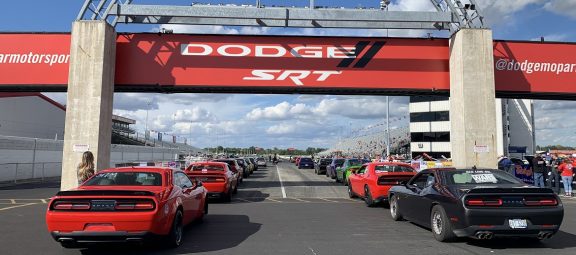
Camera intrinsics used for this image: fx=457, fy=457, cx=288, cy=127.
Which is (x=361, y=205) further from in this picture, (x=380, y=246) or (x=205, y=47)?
(x=205, y=47)

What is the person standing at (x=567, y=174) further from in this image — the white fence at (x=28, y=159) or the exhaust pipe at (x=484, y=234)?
the white fence at (x=28, y=159)

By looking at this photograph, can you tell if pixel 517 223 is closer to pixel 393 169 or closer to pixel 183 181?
pixel 183 181

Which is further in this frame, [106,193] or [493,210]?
[493,210]

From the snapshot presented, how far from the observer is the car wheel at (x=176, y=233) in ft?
24.2

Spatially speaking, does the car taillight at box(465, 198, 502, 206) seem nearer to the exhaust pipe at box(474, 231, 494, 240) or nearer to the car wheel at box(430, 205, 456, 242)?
the exhaust pipe at box(474, 231, 494, 240)

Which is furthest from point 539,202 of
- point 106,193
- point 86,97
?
point 86,97

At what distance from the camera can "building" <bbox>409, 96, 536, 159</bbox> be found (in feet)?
187

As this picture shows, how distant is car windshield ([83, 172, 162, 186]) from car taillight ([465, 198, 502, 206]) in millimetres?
5166

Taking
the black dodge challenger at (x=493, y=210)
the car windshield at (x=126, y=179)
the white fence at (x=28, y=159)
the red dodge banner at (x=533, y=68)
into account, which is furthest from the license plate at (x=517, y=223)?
the white fence at (x=28, y=159)

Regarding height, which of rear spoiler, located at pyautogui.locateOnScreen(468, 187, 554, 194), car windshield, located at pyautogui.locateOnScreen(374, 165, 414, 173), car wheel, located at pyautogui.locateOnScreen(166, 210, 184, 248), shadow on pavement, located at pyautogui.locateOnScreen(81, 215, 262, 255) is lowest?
shadow on pavement, located at pyautogui.locateOnScreen(81, 215, 262, 255)

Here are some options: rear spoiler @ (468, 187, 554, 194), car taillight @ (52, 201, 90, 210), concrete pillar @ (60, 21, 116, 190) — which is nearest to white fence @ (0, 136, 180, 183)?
concrete pillar @ (60, 21, 116, 190)

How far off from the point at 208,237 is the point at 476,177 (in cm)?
508

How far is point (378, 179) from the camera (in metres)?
13.0

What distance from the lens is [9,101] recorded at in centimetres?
4278
